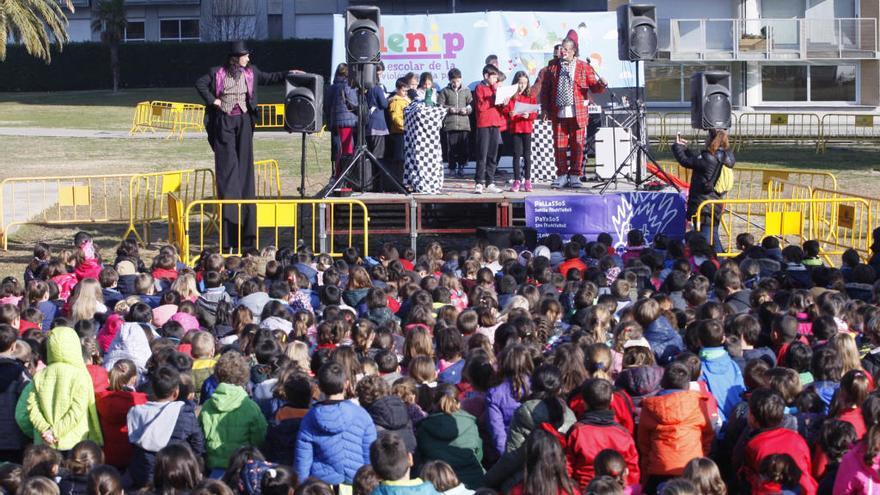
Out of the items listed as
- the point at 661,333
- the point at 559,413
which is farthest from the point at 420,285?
the point at 559,413

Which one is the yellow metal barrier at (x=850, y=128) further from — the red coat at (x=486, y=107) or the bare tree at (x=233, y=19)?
the bare tree at (x=233, y=19)

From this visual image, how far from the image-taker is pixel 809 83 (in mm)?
38375

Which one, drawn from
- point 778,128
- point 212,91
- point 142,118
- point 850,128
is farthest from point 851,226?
point 142,118

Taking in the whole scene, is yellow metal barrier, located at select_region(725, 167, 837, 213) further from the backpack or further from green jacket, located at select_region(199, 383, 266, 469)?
green jacket, located at select_region(199, 383, 266, 469)

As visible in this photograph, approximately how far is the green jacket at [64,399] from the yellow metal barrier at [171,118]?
30211 mm

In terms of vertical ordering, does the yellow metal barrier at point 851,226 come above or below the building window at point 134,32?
below

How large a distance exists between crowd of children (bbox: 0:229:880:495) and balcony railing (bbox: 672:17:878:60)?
94.6 ft

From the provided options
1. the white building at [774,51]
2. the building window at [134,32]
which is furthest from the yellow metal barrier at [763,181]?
the building window at [134,32]

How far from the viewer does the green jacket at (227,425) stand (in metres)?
6.79

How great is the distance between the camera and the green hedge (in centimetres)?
5672

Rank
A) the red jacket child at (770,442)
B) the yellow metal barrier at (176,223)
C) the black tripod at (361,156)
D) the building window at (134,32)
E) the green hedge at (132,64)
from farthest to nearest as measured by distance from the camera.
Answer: the building window at (134,32) → the green hedge at (132,64) → the black tripod at (361,156) → the yellow metal barrier at (176,223) → the red jacket child at (770,442)

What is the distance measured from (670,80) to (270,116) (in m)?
12.0

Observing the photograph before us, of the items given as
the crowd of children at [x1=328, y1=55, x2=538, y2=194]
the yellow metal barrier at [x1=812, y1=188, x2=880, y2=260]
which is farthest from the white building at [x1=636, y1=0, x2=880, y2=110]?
the crowd of children at [x1=328, y1=55, x2=538, y2=194]

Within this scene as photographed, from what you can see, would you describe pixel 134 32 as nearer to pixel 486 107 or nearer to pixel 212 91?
pixel 212 91
